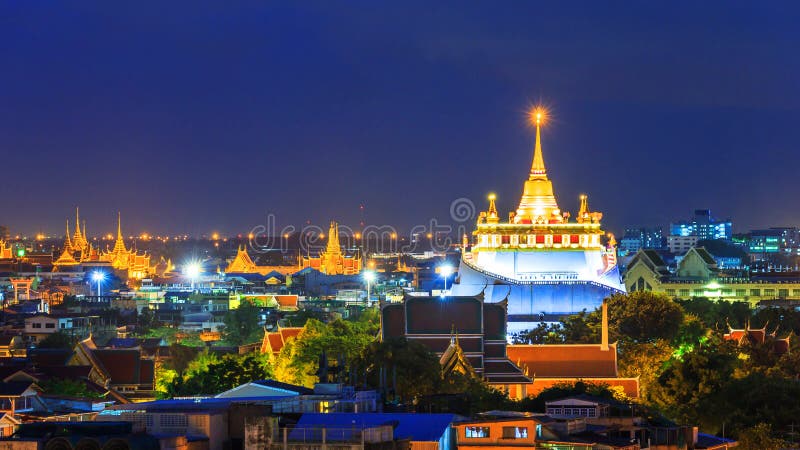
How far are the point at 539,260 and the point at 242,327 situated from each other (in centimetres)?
2924

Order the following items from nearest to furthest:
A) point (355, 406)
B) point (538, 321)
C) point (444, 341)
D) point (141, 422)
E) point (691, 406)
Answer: point (141, 422) → point (355, 406) → point (691, 406) → point (444, 341) → point (538, 321)

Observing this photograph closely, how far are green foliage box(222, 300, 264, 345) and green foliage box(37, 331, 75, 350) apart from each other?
54.2ft

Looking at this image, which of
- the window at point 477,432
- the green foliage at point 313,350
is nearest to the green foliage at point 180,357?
the green foliage at point 313,350

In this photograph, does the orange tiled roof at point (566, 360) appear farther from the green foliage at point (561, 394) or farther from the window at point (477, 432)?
the window at point (477, 432)

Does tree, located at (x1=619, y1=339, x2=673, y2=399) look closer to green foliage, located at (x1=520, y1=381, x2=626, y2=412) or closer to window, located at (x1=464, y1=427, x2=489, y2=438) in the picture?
green foliage, located at (x1=520, y1=381, x2=626, y2=412)

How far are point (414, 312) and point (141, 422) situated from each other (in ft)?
146

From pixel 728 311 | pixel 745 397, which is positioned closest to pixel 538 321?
pixel 728 311

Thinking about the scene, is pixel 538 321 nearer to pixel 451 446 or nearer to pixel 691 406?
pixel 691 406

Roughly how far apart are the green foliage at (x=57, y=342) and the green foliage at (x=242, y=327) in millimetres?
16506

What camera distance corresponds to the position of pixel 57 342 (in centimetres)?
12188

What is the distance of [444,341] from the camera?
94125 millimetres

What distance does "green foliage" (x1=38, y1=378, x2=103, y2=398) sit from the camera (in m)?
78.8

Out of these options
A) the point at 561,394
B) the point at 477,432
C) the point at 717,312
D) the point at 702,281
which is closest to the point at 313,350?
the point at 561,394

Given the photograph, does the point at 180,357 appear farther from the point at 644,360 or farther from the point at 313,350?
the point at 644,360
